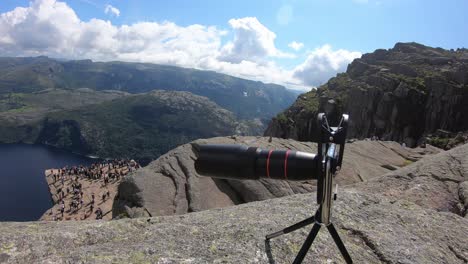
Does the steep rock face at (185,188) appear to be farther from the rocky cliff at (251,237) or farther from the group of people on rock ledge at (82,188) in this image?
the group of people on rock ledge at (82,188)

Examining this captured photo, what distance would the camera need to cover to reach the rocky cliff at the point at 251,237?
4898 millimetres

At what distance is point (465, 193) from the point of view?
9.91 metres

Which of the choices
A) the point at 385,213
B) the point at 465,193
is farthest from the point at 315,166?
the point at 465,193

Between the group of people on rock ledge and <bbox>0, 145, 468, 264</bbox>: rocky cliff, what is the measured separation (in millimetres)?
48225

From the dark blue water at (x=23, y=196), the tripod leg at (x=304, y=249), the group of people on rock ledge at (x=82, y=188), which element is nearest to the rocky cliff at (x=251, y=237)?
the tripod leg at (x=304, y=249)

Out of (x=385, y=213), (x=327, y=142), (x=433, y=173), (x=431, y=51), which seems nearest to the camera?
(x=327, y=142)

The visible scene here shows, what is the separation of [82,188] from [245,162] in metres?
82.8

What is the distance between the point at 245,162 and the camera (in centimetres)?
463

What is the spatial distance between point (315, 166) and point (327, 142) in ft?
1.18

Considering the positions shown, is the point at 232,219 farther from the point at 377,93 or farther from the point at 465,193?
the point at 377,93

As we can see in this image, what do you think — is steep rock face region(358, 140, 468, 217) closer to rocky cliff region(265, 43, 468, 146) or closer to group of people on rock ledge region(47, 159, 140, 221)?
group of people on rock ledge region(47, 159, 140, 221)

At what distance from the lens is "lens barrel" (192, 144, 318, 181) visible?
4586mm

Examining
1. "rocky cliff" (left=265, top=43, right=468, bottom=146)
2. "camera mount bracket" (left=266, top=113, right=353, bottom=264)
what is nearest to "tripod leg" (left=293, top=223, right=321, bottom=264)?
"camera mount bracket" (left=266, top=113, right=353, bottom=264)

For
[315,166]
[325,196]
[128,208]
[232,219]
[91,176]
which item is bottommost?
[91,176]
